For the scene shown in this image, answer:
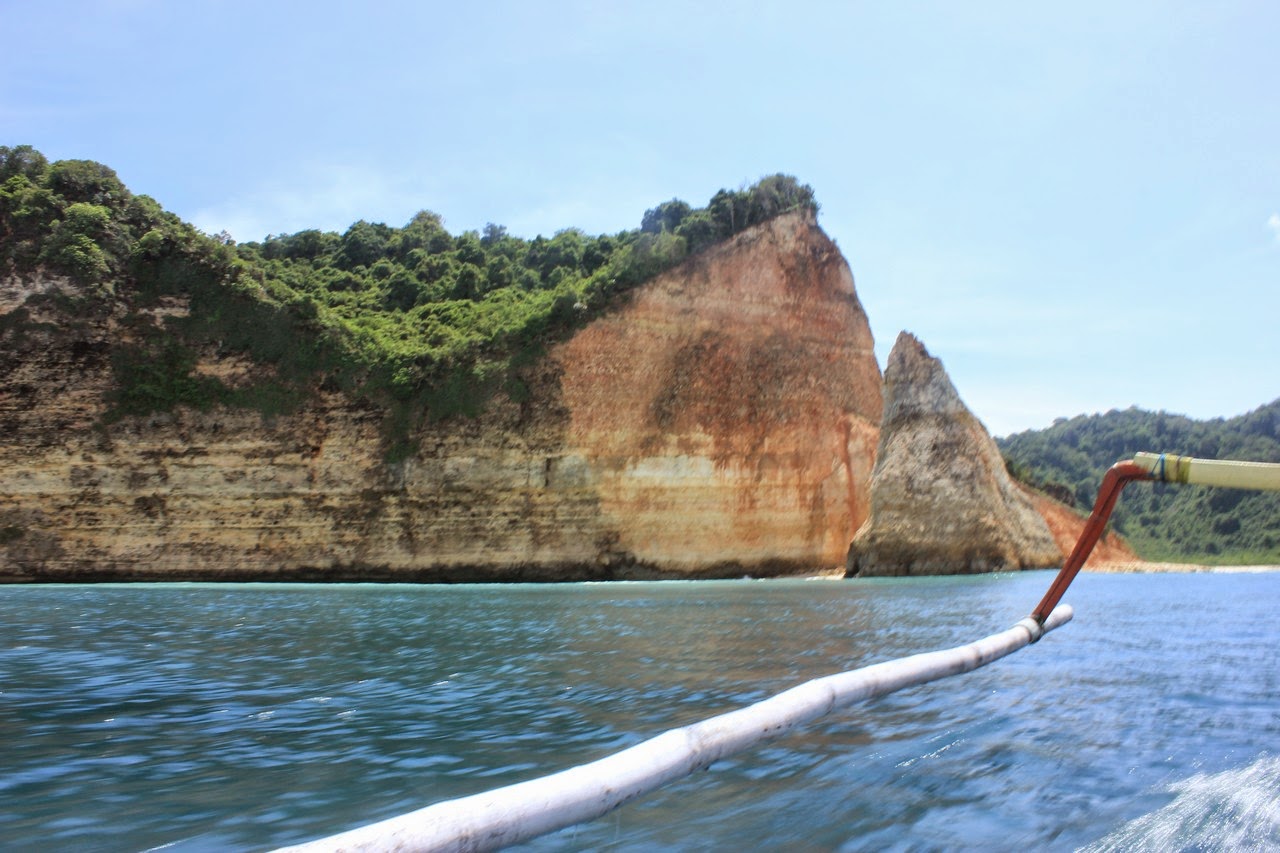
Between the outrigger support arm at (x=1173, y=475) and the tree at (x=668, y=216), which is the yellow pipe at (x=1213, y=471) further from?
the tree at (x=668, y=216)

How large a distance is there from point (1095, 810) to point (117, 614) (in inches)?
737

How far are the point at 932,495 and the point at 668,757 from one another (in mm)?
32663

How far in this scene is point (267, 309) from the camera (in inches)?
1523

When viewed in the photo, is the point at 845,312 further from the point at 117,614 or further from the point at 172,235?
the point at 117,614

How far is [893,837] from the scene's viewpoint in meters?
4.09

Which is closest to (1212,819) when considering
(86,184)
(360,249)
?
(86,184)

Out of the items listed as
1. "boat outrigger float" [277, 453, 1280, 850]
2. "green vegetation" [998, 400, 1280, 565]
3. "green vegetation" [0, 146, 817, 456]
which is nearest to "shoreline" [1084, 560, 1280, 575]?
"green vegetation" [998, 400, 1280, 565]

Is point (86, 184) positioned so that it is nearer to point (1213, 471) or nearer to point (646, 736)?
point (646, 736)

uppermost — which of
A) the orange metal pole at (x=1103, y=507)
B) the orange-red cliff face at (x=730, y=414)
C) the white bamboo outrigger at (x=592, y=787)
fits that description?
the orange-red cliff face at (x=730, y=414)

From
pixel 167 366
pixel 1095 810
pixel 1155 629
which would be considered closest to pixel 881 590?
pixel 1155 629

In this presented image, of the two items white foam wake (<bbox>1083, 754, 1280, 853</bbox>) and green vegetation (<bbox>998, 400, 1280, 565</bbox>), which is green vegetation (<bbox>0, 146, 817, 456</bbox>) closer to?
green vegetation (<bbox>998, 400, 1280, 565</bbox>)

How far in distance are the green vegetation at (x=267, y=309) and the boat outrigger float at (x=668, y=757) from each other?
33005mm

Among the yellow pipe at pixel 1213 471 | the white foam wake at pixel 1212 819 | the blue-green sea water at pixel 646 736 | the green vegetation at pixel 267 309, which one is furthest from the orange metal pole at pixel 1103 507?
the green vegetation at pixel 267 309

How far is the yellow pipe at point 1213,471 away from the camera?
621 centimetres
